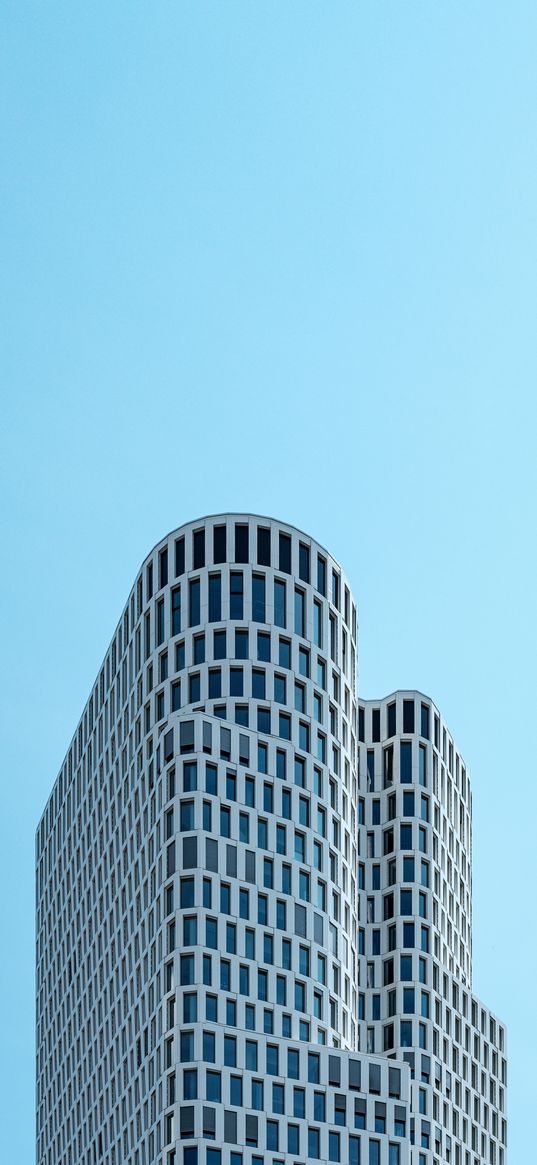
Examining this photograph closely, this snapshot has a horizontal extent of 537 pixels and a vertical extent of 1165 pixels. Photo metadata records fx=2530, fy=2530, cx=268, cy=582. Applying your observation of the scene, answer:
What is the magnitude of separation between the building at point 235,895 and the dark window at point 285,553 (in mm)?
239

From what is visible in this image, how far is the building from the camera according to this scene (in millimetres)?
149375

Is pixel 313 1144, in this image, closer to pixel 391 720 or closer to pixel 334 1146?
pixel 334 1146

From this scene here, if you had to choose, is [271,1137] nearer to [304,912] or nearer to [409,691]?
[304,912]

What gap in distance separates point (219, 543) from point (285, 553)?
14.8 ft

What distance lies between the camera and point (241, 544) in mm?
160875

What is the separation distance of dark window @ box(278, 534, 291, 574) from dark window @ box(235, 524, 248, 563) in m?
2.39

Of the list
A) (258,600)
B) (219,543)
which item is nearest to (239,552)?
(219,543)

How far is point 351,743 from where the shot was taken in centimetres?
16888

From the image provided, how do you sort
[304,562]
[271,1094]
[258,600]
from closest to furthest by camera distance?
[271,1094], [258,600], [304,562]

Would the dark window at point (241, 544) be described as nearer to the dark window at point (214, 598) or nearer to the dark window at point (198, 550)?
the dark window at point (214, 598)

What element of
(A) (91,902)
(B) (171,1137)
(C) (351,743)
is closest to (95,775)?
(A) (91,902)

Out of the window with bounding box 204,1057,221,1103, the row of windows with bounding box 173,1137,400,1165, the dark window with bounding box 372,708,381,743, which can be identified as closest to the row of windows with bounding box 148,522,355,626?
the window with bounding box 204,1057,221,1103

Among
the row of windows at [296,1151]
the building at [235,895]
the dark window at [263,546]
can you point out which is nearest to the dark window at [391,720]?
the building at [235,895]

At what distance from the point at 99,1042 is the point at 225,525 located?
Answer: 1546 inches
